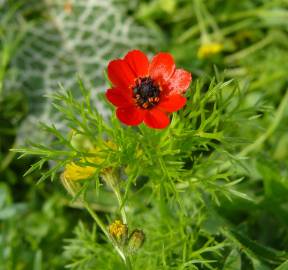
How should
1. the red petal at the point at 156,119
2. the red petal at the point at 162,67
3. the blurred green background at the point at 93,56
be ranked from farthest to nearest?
the blurred green background at the point at 93,56, the red petal at the point at 162,67, the red petal at the point at 156,119

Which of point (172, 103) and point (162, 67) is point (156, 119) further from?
point (162, 67)

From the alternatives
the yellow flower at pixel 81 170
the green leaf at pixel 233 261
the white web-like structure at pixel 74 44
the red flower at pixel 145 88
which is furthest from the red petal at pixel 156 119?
the white web-like structure at pixel 74 44

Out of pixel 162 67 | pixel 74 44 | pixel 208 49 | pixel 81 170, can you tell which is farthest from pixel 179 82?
pixel 74 44

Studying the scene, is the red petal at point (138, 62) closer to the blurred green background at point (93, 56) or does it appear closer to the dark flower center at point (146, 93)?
the dark flower center at point (146, 93)

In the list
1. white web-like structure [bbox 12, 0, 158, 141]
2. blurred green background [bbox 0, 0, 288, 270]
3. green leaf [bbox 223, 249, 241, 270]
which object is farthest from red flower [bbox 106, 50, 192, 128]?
white web-like structure [bbox 12, 0, 158, 141]

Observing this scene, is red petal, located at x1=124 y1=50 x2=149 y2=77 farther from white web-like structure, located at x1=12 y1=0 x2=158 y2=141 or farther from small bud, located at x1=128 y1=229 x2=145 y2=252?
white web-like structure, located at x1=12 y1=0 x2=158 y2=141

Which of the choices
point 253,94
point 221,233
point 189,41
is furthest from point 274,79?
point 221,233

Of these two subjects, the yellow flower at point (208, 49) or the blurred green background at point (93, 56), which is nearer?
the blurred green background at point (93, 56)

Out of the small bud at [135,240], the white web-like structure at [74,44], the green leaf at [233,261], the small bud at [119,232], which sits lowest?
the green leaf at [233,261]
